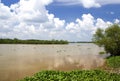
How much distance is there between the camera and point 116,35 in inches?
1543

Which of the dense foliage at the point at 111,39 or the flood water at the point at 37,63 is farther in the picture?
the dense foliage at the point at 111,39

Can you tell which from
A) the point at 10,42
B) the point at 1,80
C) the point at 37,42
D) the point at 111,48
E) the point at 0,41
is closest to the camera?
the point at 1,80

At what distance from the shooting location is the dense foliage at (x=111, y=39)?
38.8 metres

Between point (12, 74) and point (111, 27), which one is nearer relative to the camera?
point (12, 74)

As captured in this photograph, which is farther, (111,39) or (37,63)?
(111,39)

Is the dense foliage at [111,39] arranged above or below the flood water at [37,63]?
above

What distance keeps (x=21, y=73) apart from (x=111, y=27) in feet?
65.8

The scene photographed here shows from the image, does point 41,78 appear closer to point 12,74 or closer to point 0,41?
point 12,74

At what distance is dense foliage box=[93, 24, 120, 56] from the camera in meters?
38.8

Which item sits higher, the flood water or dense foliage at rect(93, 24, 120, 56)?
dense foliage at rect(93, 24, 120, 56)

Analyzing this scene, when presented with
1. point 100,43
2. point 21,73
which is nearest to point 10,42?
point 100,43

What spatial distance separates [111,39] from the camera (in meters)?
39.0

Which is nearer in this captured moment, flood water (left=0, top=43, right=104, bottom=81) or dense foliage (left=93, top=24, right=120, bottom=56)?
flood water (left=0, top=43, right=104, bottom=81)

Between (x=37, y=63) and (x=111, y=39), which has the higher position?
(x=111, y=39)
